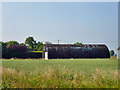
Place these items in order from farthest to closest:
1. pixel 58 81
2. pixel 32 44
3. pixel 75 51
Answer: pixel 32 44, pixel 75 51, pixel 58 81

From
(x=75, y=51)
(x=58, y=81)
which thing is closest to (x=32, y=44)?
(x=75, y=51)

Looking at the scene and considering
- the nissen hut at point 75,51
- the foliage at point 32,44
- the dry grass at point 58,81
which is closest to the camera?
the dry grass at point 58,81

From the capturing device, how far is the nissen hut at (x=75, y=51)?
39225mm

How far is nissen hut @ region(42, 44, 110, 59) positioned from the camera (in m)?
39.2

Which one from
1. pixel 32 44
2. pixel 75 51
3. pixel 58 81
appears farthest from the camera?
pixel 32 44

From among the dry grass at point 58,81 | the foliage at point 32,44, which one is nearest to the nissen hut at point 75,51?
the foliage at point 32,44

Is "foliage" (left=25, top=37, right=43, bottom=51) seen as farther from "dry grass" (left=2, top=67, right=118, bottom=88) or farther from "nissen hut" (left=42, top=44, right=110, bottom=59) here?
"dry grass" (left=2, top=67, right=118, bottom=88)

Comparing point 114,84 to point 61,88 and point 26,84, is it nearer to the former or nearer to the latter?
point 61,88

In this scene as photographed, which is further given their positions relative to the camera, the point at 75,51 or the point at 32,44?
the point at 32,44

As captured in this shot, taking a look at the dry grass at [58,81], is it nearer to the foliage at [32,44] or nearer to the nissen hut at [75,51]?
the nissen hut at [75,51]

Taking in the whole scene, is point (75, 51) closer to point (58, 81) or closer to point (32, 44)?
point (32, 44)

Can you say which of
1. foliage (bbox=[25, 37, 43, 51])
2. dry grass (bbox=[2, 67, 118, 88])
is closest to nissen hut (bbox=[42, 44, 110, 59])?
foliage (bbox=[25, 37, 43, 51])

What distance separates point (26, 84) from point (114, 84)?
4382mm

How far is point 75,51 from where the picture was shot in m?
40.6
